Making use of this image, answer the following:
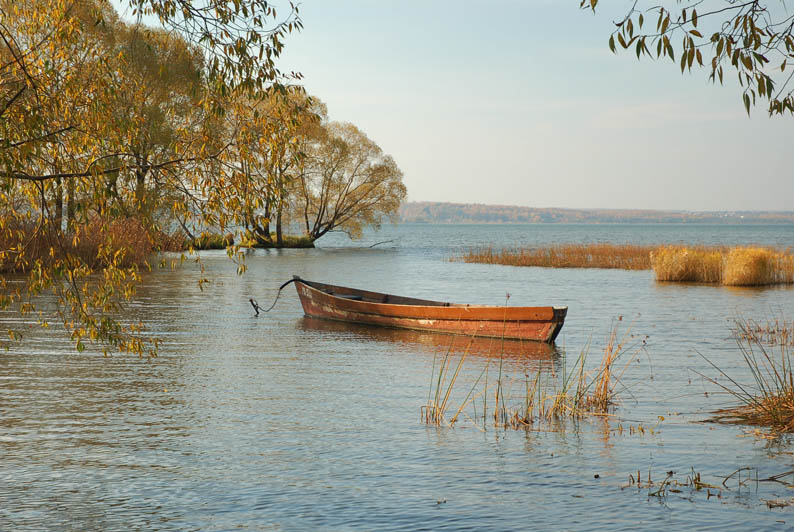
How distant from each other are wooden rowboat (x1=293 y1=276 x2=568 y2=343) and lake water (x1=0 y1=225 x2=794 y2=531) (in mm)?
870

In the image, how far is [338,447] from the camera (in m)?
8.95

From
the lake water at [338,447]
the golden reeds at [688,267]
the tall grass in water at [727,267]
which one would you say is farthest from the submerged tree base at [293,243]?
the lake water at [338,447]

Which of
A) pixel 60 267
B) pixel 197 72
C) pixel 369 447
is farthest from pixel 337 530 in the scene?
pixel 197 72

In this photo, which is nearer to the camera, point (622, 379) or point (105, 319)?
point (105, 319)

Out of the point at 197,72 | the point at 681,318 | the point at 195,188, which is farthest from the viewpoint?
the point at 681,318

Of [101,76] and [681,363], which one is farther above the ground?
[101,76]

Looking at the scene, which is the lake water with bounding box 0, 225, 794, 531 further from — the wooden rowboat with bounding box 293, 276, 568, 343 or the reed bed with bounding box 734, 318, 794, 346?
the wooden rowboat with bounding box 293, 276, 568, 343

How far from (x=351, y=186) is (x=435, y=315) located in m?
49.0

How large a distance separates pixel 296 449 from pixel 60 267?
339 cm

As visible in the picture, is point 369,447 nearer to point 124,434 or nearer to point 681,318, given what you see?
point 124,434

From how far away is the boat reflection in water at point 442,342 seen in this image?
15.8 m

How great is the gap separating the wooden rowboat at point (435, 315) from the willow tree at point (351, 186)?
4251 cm

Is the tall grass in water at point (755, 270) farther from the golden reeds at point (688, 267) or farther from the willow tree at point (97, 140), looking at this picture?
the willow tree at point (97, 140)

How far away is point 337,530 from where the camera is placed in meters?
6.48
